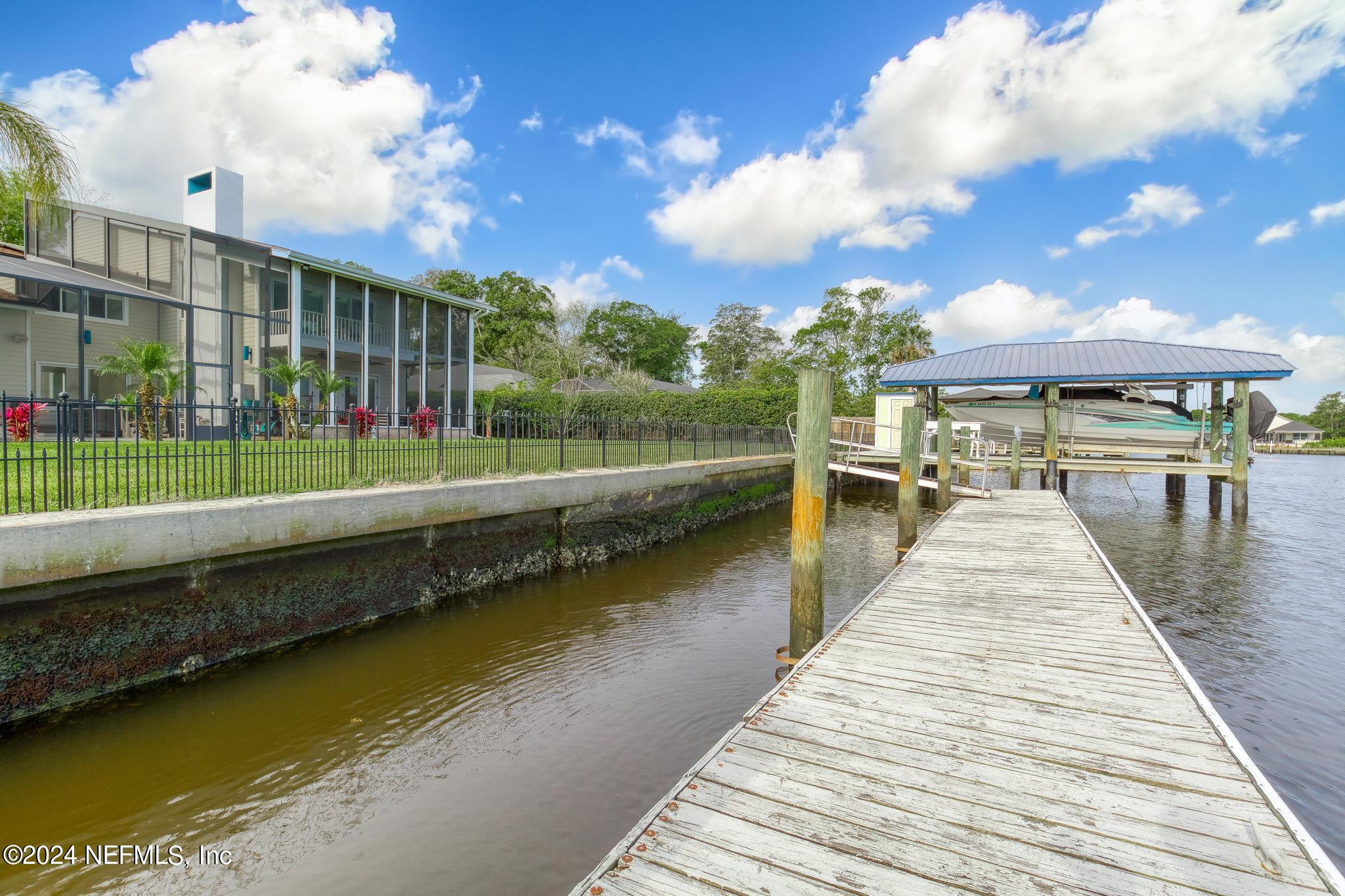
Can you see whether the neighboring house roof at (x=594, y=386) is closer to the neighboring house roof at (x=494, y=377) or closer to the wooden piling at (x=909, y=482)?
the neighboring house roof at (x=494, y=377)

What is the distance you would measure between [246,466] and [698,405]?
27197 mm

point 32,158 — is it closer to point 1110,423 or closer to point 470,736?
point 470,736

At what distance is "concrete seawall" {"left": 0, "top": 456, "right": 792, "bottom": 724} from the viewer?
4.87 meters

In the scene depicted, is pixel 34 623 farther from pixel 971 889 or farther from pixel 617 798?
pixel 971 889

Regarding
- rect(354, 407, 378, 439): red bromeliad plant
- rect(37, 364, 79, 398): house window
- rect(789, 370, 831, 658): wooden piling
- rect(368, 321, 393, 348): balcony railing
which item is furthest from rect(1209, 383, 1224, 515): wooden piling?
rect(37, 364, 79, 398): house window

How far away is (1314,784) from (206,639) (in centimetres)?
908

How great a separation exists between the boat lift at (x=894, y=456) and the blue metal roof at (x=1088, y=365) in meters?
1.87

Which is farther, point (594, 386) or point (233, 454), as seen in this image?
point (594, 386)

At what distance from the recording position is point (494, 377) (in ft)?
122

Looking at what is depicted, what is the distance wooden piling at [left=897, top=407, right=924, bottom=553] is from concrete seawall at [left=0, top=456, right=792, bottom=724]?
614cm

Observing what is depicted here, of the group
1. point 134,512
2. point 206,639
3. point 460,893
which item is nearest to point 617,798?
point 460,893

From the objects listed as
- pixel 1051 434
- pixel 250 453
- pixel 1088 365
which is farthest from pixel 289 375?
pixel 1088 365

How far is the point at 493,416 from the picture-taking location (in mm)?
9766

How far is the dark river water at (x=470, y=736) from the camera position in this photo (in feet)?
12.3
